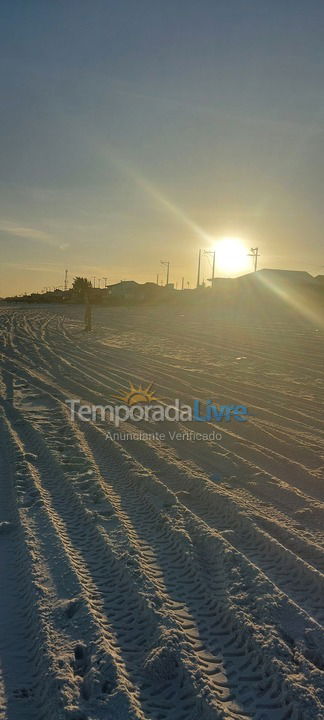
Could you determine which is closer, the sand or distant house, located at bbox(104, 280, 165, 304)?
the sand

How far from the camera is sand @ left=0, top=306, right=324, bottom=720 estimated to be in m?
2.44

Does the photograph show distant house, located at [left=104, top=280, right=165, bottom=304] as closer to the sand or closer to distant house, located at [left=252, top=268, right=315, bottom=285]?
distant house, located at [left=252, top=268, right=315, bottom=285]

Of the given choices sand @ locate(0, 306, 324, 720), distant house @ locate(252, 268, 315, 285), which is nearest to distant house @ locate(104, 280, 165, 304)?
distant house @ locate(252, 268, 315, 285)

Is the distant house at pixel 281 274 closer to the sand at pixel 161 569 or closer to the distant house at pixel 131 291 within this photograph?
the distant house at pixel 131 291

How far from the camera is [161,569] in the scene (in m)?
3.51

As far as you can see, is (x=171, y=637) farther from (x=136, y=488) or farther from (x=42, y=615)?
(x=136, y=488)

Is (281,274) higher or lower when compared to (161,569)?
higher

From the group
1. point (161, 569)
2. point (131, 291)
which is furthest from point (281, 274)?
point (161, 569)

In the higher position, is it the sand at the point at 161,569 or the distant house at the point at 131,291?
the distant house at the point at 131,291

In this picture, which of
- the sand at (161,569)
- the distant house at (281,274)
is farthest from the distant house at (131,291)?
the sand at (161,569)

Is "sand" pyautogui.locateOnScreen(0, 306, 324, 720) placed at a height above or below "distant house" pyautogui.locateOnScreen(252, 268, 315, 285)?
below

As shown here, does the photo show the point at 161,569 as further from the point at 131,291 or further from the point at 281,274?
the point at 131,291

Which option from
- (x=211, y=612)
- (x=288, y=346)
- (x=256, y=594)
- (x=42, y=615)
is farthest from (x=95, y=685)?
(x=288, y=346)

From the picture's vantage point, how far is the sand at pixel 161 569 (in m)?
2.44
